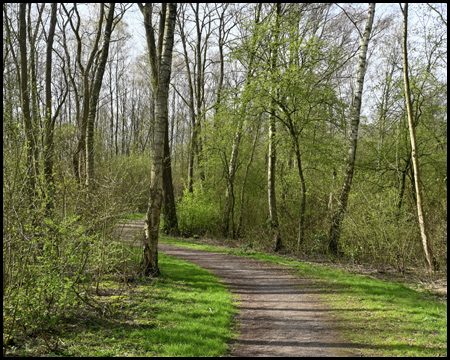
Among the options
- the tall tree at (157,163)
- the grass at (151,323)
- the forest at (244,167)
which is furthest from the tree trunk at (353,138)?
the tall tree at (157,163)

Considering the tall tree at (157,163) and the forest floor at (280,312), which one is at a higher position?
the tall tree at (157,163)

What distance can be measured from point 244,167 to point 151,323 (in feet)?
41.0

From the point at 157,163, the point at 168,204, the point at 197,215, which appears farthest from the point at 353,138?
the point at 168,204

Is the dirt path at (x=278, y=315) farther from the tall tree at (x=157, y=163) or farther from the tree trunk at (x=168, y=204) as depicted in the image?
the tree trunk at (x=168, y=204)

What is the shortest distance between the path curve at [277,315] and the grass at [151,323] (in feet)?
1.13

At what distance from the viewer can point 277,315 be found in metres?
6.11

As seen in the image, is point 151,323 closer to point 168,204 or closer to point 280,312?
point 280,312

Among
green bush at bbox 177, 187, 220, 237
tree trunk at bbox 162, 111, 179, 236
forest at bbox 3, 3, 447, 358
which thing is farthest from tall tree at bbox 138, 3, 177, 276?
green bush at bbox 177, 187, 220, 237

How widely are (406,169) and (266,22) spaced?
7.34 meters

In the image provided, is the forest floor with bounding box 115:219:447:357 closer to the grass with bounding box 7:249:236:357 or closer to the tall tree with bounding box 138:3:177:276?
the grass with bounding box 7:249:236:357

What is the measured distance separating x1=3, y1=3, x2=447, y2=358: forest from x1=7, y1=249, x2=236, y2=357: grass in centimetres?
49

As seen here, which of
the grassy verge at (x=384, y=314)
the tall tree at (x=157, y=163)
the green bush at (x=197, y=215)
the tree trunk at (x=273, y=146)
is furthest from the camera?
the green bush at (x=197, y=215)

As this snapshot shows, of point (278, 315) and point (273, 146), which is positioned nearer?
point (278, 315)

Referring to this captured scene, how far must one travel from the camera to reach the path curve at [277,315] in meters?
4.79
